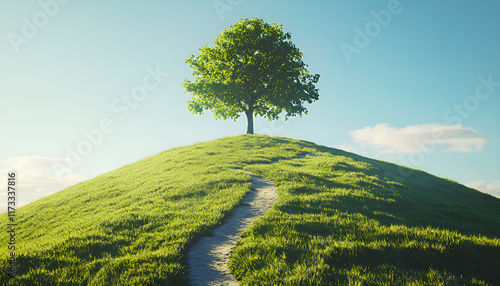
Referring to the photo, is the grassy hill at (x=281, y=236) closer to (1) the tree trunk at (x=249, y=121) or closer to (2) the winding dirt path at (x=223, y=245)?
(2) the winding dirt path at (x=223, y=245)

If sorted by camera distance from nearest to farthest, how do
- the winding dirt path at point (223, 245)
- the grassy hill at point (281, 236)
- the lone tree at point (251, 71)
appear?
the grassy hill at point (281, 236) → the winding dirt path at point (223, 245) → the lone tree at point (251, 71)

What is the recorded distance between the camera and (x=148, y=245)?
319 inches

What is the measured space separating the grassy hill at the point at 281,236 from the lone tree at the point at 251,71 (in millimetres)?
22170

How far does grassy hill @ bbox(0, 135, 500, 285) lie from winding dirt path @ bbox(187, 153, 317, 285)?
27cm

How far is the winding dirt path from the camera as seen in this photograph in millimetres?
6508

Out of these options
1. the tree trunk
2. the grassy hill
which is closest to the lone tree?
the tree trunk

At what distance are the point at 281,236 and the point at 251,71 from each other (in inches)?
1196

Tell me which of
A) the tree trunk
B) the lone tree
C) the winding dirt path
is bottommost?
the winding dirt path

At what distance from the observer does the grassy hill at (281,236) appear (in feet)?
20.2

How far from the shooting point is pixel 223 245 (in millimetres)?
8164

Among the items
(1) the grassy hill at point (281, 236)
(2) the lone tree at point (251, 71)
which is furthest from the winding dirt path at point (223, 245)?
(2) the lone tree at point (251, 71)

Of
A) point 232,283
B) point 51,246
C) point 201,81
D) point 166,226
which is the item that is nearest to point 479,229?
→ point 232,283

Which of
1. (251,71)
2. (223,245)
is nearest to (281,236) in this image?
(223,245)

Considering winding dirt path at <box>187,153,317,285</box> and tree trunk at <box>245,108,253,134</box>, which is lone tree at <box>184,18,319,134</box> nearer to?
tree trunk at <box>245,108,253,134</box>
